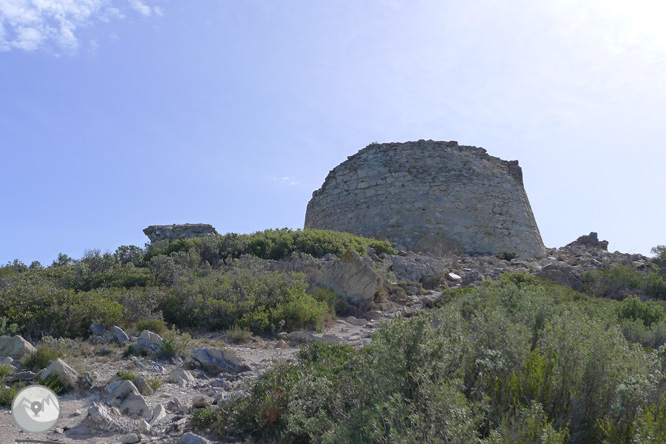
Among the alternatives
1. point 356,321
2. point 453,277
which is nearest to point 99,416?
point 356,321

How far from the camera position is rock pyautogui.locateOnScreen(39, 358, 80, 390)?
416 cm

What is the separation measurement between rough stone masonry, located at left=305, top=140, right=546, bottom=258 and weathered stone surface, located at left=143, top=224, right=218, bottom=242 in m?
4.23

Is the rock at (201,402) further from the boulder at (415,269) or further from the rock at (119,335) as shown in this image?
the boulder at (415,269)

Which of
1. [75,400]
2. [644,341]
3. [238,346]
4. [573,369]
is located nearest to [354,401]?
[573,369]

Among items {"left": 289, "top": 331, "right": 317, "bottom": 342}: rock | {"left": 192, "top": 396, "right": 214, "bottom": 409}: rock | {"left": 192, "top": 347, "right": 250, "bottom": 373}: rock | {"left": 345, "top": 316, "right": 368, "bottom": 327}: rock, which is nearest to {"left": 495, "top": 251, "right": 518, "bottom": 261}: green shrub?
{"left": 345, "top": 316, "right": 368, "bottom": 327}: rock

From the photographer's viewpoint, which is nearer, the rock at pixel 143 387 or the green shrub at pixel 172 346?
the rock at pixel 143 387

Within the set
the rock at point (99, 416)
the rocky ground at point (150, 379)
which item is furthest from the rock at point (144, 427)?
the rock at point (99, 416)

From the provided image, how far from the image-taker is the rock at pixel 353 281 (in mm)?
8305

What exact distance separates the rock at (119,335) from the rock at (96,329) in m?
0.13

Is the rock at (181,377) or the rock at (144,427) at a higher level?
the rock at (181,377)

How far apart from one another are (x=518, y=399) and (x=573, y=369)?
47 cm

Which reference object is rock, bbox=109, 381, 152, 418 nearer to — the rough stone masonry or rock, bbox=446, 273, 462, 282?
rock, bbox=446, 273, 462, 282

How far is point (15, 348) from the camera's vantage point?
4699 millimetres

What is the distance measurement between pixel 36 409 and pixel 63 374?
1.42 feet
